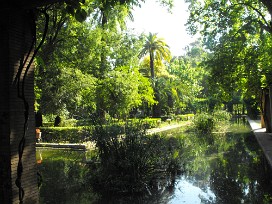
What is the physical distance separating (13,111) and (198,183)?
22.1 feet

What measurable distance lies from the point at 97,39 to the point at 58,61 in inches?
122

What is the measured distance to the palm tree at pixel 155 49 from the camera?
131 ft

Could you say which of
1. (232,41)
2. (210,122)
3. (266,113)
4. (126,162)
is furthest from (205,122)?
(126,162)

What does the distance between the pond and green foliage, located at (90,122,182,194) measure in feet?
1.23

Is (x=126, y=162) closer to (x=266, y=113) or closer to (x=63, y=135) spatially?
(x=63, y=135)

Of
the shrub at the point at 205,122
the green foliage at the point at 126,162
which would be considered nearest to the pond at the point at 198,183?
the green foliage at the point at 126,162

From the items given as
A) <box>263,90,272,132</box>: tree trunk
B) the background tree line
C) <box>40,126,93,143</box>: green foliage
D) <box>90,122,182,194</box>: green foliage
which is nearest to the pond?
<box>90,122,182,194</box>: green foliage

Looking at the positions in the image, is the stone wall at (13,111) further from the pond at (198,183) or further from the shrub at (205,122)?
the shrub at (205,122)

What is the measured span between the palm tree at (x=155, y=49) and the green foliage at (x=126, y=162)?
102 feet

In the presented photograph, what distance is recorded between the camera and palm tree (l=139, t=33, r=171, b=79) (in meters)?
39.9

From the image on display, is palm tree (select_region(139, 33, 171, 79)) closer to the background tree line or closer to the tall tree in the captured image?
the background tree line

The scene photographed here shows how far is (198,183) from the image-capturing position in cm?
858

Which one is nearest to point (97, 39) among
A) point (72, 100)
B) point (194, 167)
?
point (72, 100)

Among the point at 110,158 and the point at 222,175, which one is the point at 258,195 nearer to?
the point at 222,175
